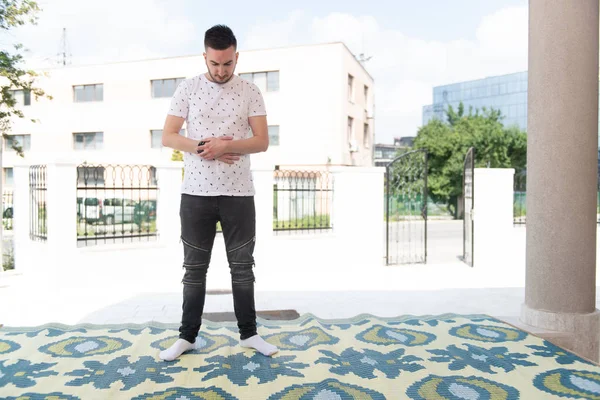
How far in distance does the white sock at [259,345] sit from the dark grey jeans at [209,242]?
231mm

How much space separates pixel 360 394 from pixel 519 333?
159cm

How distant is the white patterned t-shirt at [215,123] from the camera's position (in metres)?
3.13

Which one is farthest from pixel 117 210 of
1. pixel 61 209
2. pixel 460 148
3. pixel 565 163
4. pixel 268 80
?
pixel 460 148

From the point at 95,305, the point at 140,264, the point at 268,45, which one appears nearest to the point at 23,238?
the point at 140,264

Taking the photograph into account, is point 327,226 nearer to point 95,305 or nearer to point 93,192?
point 93,192

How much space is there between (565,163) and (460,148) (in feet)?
85.6

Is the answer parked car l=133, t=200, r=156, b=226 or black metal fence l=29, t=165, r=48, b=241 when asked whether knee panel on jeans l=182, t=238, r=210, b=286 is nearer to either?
black metal fence l=29, t=165, r=48, b=241

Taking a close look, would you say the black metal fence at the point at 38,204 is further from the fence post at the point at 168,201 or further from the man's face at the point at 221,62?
the man's face at the point at 221,62

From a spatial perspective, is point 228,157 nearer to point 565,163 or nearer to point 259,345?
point 259,345

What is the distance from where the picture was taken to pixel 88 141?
28078 mm

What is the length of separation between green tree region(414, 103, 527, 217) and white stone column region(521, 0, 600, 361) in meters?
24.3

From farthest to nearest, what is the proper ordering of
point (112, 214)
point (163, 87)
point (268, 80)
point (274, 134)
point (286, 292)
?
point (163, 87) → point (274, 134) → point (268, 80) → point (112, 214) → point (286, 292)

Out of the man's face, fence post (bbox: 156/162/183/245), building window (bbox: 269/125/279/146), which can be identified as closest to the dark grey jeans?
the man's face

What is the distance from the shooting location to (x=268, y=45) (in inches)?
966
